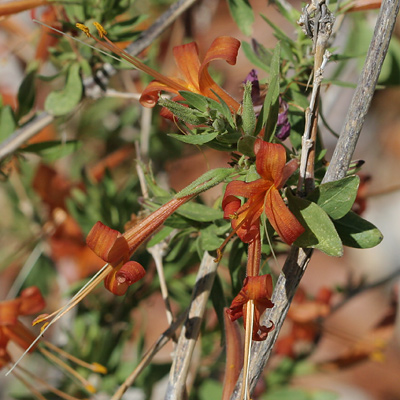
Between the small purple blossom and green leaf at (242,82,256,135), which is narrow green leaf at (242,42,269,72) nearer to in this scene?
the small purple blossom

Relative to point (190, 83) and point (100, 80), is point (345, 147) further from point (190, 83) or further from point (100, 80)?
point (100, 80)

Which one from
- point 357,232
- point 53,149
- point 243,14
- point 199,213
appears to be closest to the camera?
point 357,232

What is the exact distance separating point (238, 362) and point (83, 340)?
76cm

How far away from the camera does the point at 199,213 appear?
0.73 meters

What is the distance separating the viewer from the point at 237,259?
77 cm

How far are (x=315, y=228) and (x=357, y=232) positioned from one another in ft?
0.29

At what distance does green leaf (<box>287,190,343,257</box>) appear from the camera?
554 millimetres

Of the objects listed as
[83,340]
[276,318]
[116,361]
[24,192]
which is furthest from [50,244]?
[276,318]

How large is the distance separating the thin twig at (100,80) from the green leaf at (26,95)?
0.12 feet

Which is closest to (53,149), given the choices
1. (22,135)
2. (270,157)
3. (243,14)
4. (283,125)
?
(22,135)

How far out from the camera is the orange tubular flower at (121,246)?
577 mm

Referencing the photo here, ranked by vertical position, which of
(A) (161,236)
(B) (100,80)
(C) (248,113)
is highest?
(B) (100,80)

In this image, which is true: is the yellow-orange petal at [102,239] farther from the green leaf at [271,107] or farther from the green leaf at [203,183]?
the green leaf at [271,107]

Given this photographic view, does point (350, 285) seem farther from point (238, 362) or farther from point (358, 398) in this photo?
point (358, 398)
